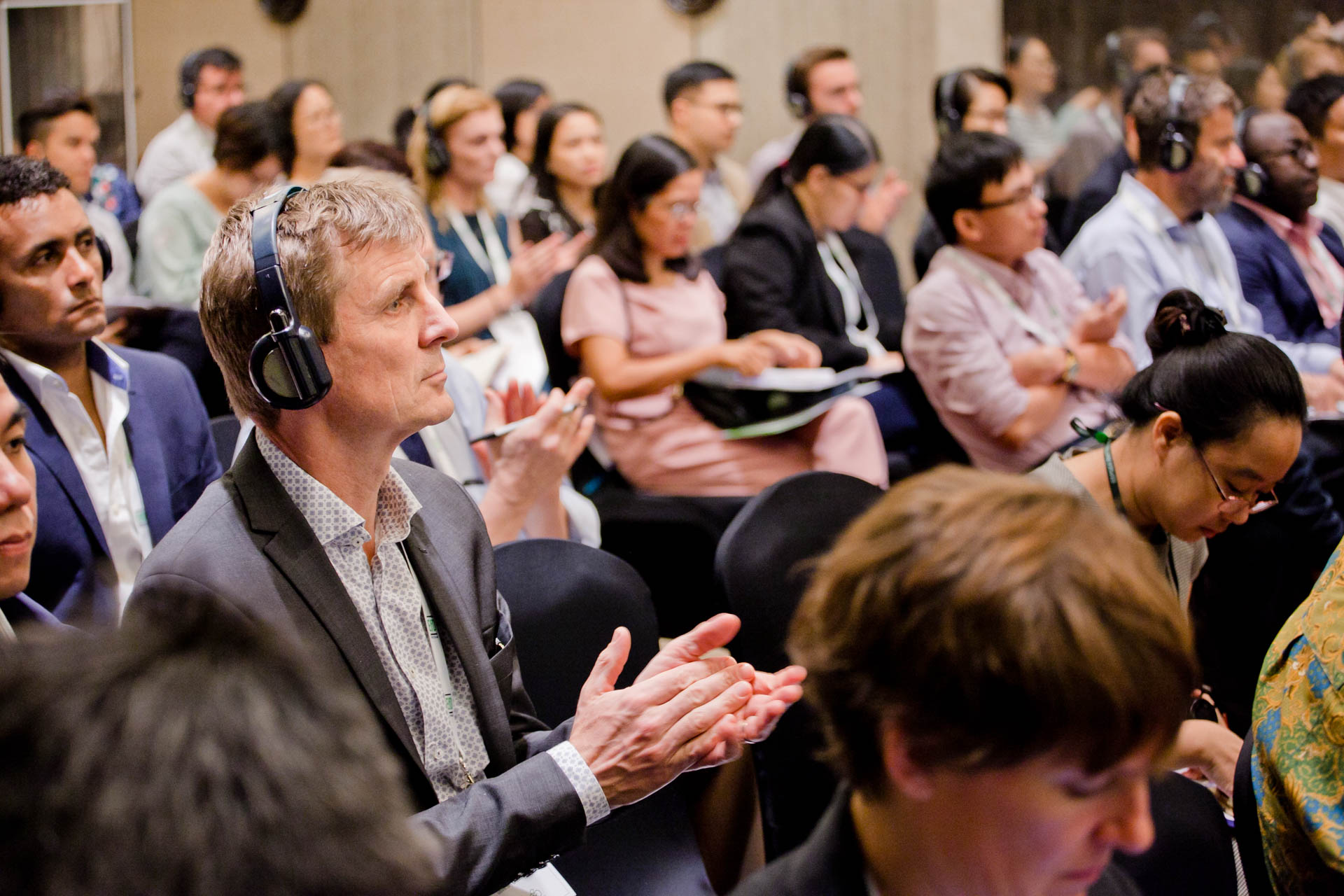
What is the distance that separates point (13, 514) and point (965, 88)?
4582 mm

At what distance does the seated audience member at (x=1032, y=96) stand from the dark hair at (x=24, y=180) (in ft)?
16.7

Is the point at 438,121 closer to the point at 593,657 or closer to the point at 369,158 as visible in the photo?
the point at 369,158

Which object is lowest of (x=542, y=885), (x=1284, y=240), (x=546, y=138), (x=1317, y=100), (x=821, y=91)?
(x=542, y=885)

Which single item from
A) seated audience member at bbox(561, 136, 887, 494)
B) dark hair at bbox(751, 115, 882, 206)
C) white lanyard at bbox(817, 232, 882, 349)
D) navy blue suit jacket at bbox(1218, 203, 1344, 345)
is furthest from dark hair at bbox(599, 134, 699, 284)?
navy blue suit jacket at bbox(1218, 203, 1344, 345)

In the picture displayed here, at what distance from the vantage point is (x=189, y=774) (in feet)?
1.84

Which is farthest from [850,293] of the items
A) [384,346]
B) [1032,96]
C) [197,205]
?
[1032,96]

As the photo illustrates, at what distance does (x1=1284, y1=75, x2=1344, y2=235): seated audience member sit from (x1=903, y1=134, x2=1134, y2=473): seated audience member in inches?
60.5

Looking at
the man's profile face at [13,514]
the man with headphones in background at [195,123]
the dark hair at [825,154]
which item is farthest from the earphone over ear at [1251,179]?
the man with headphones in background at [195,123]

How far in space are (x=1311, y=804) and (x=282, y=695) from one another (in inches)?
45.7

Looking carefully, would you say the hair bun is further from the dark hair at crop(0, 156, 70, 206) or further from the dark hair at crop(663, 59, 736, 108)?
the dark hair at crop(663, 59, 736, 108)

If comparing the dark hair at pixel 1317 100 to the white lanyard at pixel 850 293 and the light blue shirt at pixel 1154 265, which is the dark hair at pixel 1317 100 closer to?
the light blue shirt at pixel 1154 265

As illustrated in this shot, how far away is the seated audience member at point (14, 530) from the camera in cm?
149

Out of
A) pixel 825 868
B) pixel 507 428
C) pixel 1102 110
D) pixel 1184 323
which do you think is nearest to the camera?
pixel 825 868

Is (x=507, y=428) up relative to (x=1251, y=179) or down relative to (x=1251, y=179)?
down
